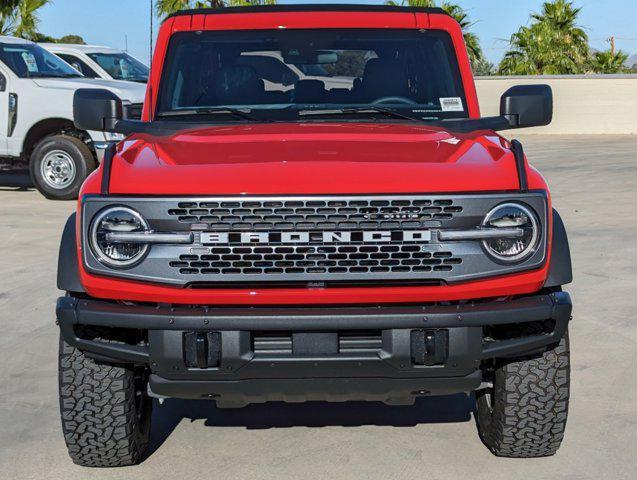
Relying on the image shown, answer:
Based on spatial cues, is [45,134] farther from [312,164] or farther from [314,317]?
[314,317]

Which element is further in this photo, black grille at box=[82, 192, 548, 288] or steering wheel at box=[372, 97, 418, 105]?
steering wheel at box=[372, 97, 418, 105]

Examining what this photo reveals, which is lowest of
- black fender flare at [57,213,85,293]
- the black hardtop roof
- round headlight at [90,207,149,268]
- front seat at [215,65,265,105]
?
black fender flare at [57,213,85,293]

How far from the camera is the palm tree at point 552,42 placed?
4312cm

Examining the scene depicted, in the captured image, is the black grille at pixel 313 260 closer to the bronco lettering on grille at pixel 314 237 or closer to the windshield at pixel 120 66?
the bronco lettering on grille at pixel 314 237

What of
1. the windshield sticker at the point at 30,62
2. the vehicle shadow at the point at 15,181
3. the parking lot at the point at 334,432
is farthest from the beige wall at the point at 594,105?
the parking lot at the point at 334,432

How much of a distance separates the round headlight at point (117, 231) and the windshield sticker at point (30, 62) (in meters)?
10.8

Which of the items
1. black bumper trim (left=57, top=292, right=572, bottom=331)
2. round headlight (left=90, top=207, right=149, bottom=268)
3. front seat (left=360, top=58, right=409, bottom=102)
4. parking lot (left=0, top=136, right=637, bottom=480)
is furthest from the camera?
front seat (left=360, top=58, right=409, bottom=102)

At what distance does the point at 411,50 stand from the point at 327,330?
7.09 ft

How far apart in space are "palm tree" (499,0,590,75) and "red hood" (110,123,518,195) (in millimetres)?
39567

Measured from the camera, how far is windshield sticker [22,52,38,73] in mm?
14289

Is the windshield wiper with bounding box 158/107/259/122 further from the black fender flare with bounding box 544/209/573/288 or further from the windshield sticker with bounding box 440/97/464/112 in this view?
the black fender flare with bounding box 544/209/573/288

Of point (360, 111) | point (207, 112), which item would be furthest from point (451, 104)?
point (207, 112)

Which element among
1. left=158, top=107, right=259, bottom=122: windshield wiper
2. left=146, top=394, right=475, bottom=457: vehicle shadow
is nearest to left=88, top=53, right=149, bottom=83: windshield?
left=158, top=107, right=259, bottom=122: windshield wiper

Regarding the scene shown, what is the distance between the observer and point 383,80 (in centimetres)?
548
